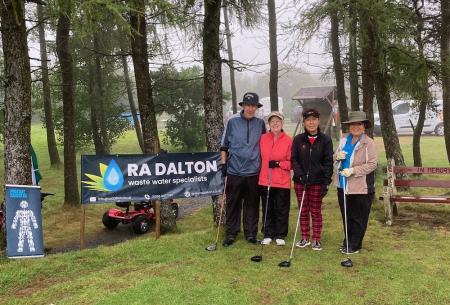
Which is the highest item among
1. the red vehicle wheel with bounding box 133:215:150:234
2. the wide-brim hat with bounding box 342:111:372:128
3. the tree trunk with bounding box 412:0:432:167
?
the tree trunk with bounding box 412:0:432:167

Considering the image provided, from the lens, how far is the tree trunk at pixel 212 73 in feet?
24.1

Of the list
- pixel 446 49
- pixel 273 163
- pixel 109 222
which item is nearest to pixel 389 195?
pixel 273 163

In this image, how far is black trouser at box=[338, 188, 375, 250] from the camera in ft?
19.0

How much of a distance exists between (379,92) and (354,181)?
4.62 m

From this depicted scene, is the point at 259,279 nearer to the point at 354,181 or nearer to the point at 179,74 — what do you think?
the point at 354,181

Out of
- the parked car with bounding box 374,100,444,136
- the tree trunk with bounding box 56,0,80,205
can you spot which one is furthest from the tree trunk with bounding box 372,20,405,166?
the parked car with bounding box 374,100,444,136

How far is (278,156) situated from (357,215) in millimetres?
1261

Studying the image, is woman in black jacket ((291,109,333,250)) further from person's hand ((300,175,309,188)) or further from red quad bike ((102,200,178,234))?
red quad bike ((102,200,178,234))

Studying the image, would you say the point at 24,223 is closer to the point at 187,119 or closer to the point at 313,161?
the point at 313,161

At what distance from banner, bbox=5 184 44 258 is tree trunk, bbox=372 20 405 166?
249 inches

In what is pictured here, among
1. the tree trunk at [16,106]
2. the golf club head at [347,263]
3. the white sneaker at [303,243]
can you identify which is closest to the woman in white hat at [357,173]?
the golf club head at [347,263]

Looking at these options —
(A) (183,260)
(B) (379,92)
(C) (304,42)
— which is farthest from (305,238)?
(B) (379,92)

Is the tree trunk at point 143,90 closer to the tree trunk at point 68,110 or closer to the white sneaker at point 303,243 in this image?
the white sneaker at point 303,243

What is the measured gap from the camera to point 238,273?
526 centimetres
